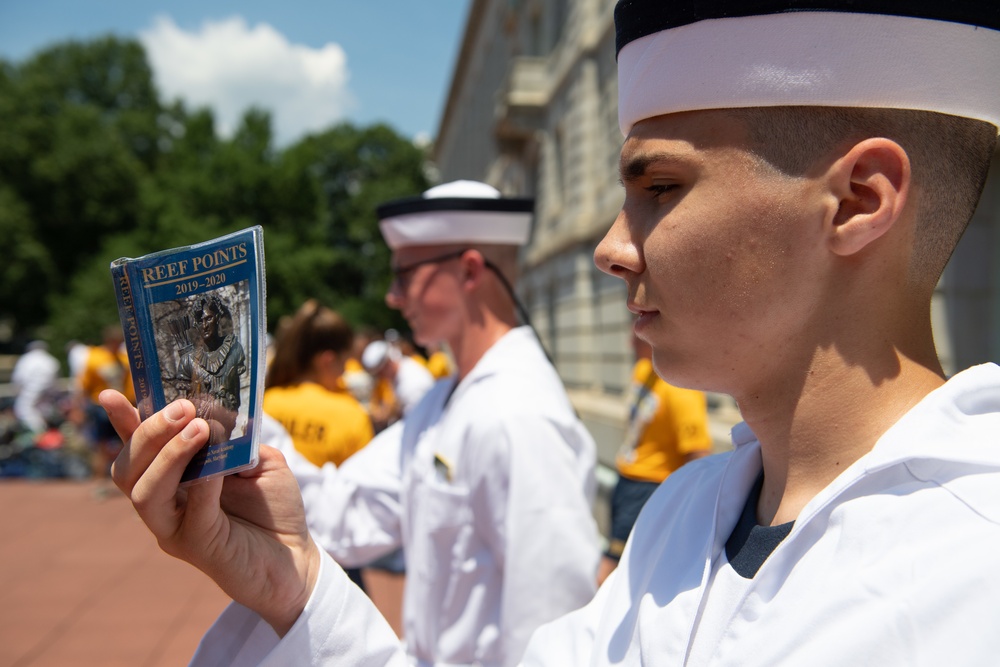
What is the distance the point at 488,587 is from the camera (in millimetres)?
2361

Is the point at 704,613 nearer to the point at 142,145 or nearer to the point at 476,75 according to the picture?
the point at 476,75

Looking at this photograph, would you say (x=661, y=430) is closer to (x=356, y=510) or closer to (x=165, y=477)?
(x=356, y=510)

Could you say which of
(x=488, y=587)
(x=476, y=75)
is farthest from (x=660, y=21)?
(x=476, y=75)

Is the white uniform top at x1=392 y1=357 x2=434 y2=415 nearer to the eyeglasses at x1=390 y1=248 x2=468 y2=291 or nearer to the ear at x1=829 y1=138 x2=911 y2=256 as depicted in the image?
the eyeglasses at x1=390 y1=248 x2=468 y2=291

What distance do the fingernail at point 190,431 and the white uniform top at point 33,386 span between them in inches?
535

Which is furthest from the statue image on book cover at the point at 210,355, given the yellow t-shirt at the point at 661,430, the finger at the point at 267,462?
the yellow t-shirt at the point at 661,430

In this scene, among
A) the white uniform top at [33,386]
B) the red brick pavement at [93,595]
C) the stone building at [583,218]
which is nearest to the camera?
the red brick pavement at [93,595]

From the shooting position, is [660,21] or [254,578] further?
[254,578]

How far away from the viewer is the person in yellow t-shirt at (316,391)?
176 inches

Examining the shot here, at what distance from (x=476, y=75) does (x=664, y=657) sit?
3654 centimetres

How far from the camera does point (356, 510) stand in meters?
2.85

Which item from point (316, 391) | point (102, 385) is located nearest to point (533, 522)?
point (316, 391)

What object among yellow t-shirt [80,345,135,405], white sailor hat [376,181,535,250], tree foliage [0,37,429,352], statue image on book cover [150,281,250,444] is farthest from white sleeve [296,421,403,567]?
tree foliage [0,37,429,352]

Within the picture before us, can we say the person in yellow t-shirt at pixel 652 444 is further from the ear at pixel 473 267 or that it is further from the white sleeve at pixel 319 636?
the white sleeve at pixel 319 636
